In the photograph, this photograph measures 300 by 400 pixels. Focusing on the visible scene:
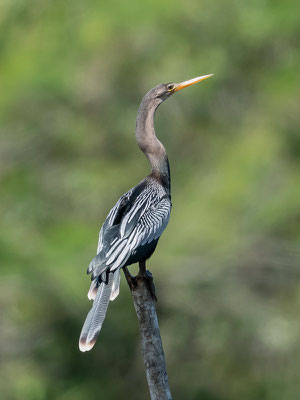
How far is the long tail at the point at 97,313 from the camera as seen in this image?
3.13 m

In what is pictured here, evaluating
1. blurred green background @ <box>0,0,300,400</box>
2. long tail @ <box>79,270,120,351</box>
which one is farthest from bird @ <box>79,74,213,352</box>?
blurred green background @ <box>0,0,300,400</box>

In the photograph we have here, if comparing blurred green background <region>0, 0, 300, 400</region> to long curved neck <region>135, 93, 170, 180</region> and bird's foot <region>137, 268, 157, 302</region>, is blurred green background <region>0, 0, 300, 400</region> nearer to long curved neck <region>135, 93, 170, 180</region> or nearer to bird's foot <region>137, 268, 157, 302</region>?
long curved neck <region>135, 93, 170, 180</region>

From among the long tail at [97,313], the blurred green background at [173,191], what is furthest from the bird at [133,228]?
the blurred green background at [173,191]

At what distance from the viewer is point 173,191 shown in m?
10.2

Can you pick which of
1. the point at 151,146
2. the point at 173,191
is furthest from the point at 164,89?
the point at 173,191

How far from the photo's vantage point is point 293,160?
10305 mm

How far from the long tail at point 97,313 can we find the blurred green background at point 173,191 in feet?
17.8

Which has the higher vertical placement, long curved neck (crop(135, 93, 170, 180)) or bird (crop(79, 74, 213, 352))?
long curved neck (crop(135, 93, 170, 180))

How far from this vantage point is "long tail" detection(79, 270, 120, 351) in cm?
313

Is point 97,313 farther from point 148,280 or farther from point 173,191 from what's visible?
point 173,191

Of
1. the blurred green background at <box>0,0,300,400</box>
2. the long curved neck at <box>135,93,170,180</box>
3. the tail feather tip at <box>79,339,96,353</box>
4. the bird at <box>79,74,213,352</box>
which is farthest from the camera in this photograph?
the blurred green background at <box>0,0,300,400</box>

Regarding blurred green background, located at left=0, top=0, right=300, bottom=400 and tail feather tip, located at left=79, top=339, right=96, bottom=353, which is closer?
tail feather tip, located at left=79, top=339, right=96, bottom=353

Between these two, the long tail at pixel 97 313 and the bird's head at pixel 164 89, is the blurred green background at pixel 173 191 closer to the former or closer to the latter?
the bird's head at pixel 164 89

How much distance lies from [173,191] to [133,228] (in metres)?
6.57
